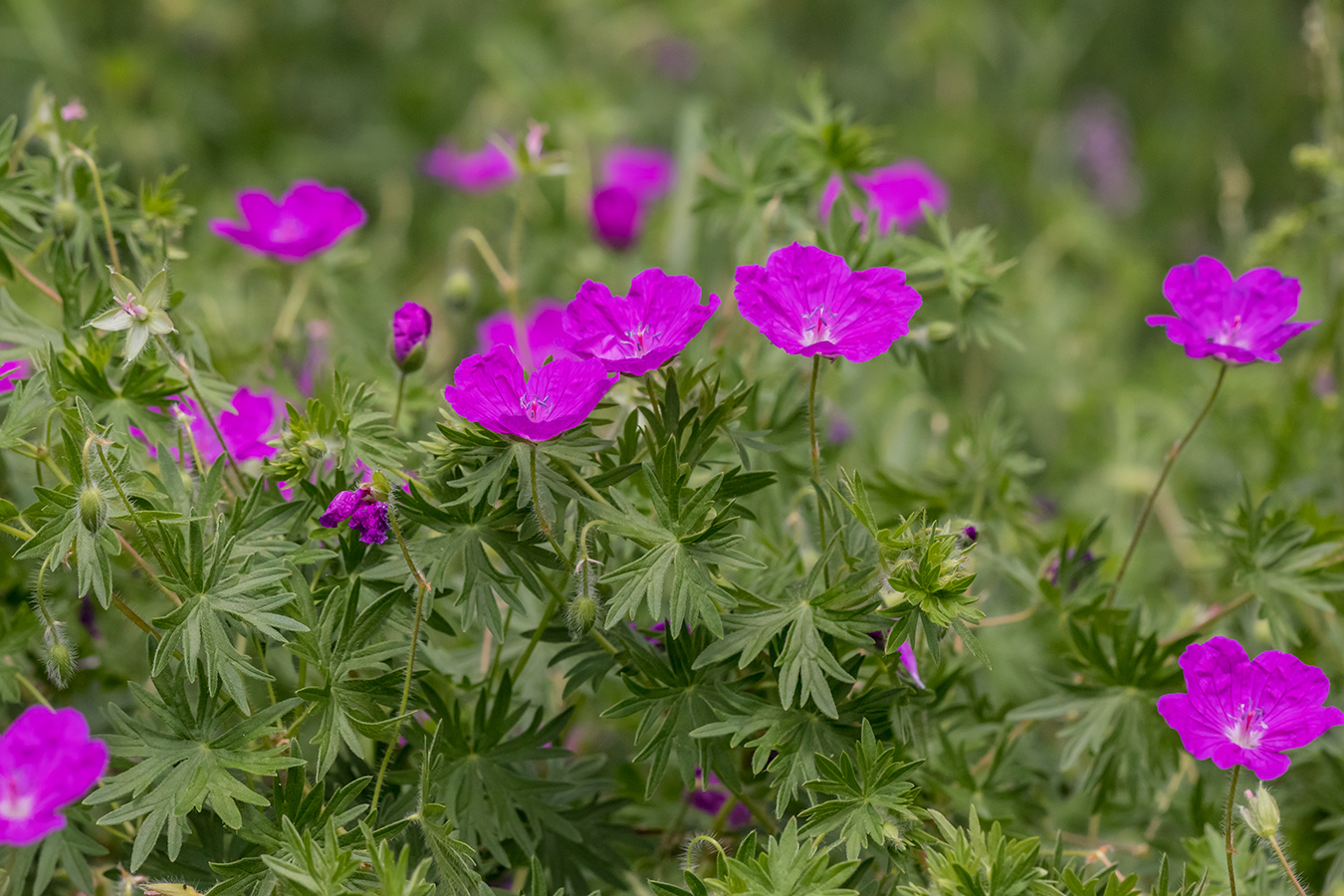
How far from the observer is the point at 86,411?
1110 mm

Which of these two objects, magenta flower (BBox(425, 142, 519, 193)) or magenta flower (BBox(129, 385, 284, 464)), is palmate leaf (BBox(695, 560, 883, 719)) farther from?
magenta flower (BBox(425, 142, 519, 193))

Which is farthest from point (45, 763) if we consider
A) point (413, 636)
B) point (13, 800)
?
point (413, 636)

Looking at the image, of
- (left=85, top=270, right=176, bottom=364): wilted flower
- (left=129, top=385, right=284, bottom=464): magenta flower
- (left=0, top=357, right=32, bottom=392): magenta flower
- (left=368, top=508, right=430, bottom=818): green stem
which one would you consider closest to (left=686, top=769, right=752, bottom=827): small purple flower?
(left=368, top=508, right=430, bottom=818): green stem

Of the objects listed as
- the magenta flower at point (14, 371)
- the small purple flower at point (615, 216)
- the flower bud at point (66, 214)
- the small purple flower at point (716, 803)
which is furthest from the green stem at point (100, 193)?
the small purple flower at point (615, 216)

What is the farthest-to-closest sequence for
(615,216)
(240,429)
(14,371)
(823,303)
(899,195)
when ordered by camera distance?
(615,216) → (899,195) → (240,429) → (14,371) → (823,303)

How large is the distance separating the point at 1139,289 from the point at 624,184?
126 cm

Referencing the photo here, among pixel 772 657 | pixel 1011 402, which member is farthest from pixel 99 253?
pixel 1011 402

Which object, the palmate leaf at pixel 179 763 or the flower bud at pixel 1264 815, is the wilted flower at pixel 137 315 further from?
the flower bud at pixel 1264 815

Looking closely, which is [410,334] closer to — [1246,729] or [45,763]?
[45,763]

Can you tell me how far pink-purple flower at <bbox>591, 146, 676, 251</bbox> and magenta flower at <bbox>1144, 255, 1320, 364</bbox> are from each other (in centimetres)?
121

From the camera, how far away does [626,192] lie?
92.1 inches

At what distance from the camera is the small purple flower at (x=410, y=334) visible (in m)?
1.32

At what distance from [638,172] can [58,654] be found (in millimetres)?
1754

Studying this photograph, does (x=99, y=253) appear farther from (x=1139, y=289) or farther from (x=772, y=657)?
Result: (x=1139, y=289)
